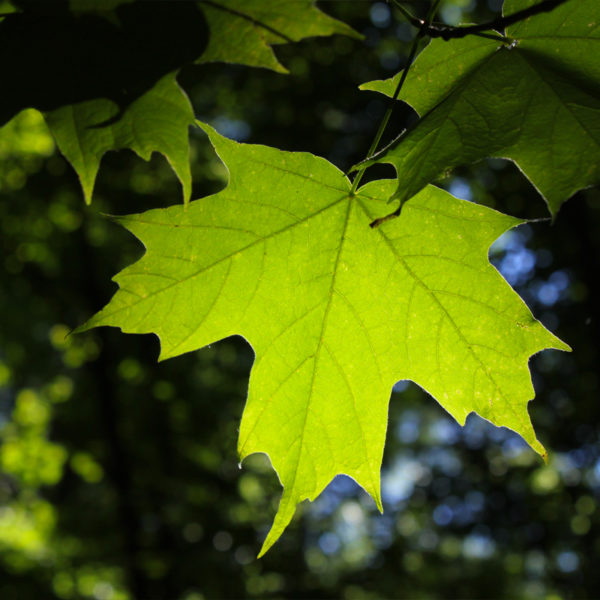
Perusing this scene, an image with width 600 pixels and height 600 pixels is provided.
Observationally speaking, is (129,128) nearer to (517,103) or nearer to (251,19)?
(251,19)

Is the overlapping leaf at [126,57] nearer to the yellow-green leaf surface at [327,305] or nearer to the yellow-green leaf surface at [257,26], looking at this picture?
the yellow-green leaf surface at [257,26]

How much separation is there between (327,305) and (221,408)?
733 centimetres

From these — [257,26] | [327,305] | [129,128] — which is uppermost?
[257,26]

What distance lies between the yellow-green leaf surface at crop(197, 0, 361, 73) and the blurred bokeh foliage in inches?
232

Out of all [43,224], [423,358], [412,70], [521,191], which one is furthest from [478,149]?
[43,224]

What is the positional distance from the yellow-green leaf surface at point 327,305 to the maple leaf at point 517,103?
252 millimetres

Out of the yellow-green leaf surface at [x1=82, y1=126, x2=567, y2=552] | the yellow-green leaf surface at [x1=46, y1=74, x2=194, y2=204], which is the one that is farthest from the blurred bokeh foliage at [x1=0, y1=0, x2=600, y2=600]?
the yellow-green leaf surface at [x1=46, y1=74, x2=194, y2=204]

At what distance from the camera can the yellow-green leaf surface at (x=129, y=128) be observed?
1.27 metres

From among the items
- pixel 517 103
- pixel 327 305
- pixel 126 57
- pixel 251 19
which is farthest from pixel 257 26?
pixel 327 305

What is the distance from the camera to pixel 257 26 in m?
1.16

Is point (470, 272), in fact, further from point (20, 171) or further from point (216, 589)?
point (20, 171)

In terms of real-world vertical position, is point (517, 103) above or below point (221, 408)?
above

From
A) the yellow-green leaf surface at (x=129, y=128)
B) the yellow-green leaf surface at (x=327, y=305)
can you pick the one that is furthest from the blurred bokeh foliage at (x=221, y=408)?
the yellow-green leaf surface at (x=129, y=128)

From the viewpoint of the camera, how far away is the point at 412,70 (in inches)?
56.6
